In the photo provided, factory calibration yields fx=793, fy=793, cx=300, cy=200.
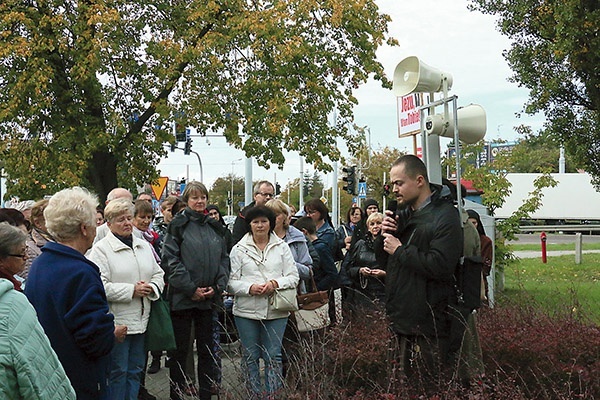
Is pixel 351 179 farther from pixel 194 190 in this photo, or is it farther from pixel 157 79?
pixel 194 190

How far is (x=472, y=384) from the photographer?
15.3 feet

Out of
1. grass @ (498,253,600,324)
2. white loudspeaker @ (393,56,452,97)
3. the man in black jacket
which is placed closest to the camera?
the man in black jacket

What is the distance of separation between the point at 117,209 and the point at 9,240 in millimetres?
2161

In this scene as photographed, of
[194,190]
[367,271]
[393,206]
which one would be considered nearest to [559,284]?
[367,271]

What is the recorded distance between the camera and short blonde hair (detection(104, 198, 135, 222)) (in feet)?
20.4

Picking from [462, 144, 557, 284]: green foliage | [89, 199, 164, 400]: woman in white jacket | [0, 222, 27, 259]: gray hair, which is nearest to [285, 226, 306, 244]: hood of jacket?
[89, 199, 164, 400]: woman in white jacket

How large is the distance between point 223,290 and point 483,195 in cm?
785

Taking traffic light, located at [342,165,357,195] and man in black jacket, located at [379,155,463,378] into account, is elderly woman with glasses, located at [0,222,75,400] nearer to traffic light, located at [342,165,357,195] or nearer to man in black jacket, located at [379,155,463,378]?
man in black jacket, located at [379,155,463,378]

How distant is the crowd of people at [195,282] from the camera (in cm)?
420

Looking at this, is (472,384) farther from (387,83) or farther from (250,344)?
(387,83)

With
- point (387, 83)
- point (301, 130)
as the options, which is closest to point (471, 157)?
point (301, 130)

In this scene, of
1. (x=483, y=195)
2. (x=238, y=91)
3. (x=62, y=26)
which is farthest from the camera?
(x=238, y=91)

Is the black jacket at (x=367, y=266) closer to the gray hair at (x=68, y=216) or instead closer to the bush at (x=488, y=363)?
the bush at (x=488, y=363)

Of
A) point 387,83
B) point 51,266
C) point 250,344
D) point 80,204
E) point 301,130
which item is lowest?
point 250,344
